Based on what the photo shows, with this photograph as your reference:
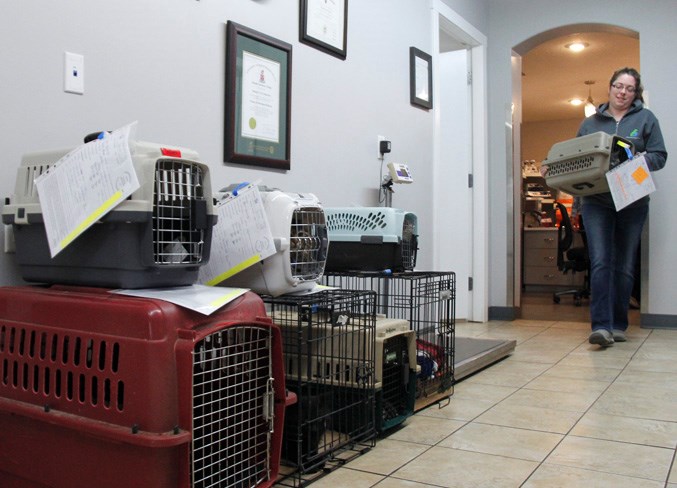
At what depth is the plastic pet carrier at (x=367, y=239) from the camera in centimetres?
236

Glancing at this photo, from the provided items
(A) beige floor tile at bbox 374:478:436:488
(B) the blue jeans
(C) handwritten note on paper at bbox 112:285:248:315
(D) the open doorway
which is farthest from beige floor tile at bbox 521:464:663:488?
(D) the open doorway

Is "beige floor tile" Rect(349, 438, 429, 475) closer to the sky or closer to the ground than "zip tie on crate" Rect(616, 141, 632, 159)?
closer to the ground

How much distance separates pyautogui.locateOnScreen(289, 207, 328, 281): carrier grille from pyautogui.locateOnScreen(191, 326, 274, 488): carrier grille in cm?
38

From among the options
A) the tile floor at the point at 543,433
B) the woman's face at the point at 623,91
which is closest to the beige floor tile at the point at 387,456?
the tile floor at the point at 543,433

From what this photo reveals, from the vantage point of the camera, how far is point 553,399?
97.2 inches

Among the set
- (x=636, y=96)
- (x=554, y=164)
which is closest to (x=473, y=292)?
(x=554, y=164)

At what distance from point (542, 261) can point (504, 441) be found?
19.6 feet

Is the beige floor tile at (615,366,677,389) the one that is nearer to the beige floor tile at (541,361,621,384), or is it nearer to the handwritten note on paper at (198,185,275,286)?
the beige floor tile at (541,361,621,384)

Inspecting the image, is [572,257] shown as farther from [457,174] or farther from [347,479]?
[347,479]

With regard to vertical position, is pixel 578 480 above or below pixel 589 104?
below

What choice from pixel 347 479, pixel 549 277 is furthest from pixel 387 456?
pixel 549 277

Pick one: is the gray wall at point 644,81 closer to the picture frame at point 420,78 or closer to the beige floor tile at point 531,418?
the picture frame at point 420,78

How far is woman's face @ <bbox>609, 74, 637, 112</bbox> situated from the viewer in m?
3.73

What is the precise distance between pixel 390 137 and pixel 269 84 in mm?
1061
